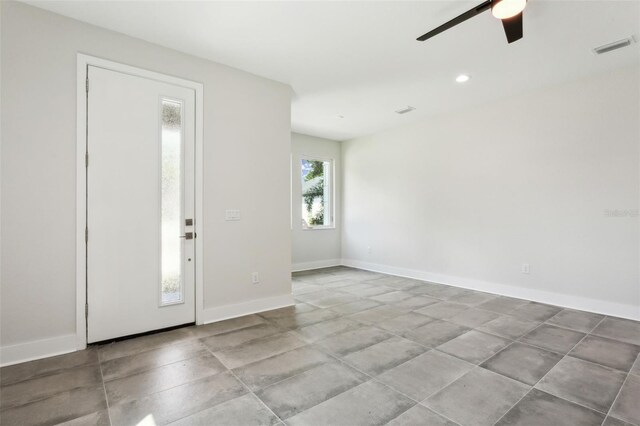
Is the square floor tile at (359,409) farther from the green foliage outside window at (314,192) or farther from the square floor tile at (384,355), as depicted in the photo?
the green foliage outside window at (314,192)

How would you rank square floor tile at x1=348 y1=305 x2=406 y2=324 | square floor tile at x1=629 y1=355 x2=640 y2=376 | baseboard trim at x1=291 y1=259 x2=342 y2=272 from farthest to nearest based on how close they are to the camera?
baseboard trim at x1=291 y1=259 x2=342 y2=272
square floor tile at x1=348 y1=305 x2=406 y2=324
square floor tile at x1=629 y1=355 x2=640 y2=376

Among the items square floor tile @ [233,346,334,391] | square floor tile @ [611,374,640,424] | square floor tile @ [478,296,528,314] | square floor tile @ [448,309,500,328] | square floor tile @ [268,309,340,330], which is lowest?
square floor tile @ [611,374,640,424]

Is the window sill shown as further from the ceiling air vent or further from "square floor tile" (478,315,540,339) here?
the ceiling air vent

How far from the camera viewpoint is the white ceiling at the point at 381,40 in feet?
8.59

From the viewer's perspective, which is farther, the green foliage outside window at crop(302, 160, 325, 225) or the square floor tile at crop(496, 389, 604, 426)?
the green foliage outside window at crop(302, 160, 325, 225)

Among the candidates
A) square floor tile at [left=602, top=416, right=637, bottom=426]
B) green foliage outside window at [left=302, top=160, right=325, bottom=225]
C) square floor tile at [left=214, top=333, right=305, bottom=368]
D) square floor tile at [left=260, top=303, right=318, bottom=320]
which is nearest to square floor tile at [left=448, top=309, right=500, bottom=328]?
square floor tile at [left=602, top=416, right=637, bottom=426]

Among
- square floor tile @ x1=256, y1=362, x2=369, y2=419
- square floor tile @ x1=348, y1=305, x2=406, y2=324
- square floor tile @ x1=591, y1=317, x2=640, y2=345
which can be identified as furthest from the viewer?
square floor tile @ x1=348, y1=305, x2=406, y2=324

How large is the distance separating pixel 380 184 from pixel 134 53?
4.70m

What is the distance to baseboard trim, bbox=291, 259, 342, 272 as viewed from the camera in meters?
6.59

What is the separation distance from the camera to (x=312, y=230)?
6875mm

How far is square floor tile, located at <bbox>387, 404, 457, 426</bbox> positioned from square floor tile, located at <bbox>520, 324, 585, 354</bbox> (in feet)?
5.37

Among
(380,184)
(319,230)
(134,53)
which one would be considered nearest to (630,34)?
(380,184)

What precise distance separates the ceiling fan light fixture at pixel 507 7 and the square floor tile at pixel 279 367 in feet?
9.44

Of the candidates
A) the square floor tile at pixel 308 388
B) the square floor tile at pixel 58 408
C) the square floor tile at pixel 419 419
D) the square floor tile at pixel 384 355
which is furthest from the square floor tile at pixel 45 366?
the square floor tile at pixel 419 419
